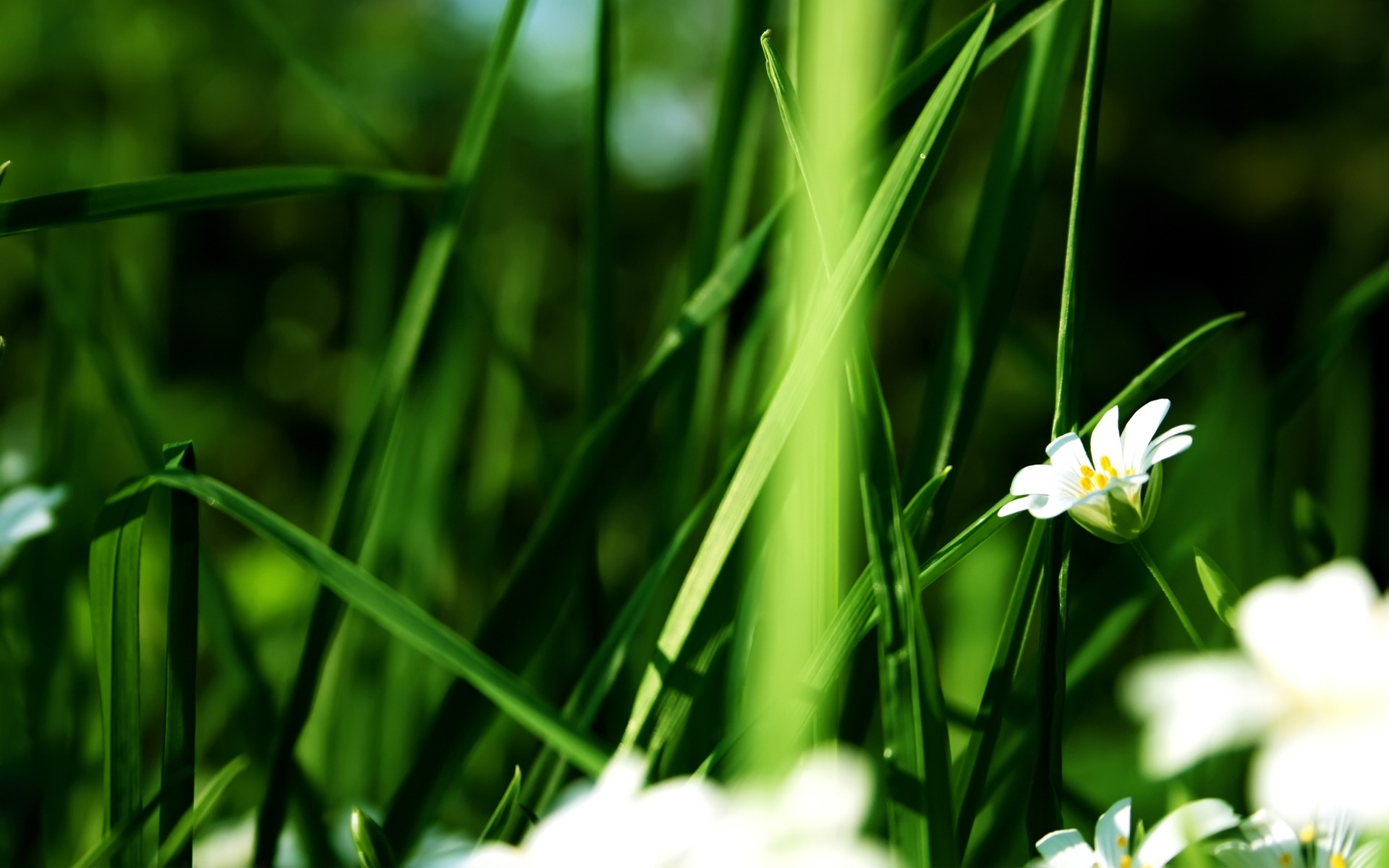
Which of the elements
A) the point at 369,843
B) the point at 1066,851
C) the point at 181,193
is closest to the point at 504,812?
the point at 369,843

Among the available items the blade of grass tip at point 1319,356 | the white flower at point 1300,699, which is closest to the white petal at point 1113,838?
the white flower at point 1300,699

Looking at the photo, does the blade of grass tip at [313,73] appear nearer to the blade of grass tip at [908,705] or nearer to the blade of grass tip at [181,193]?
the blade of grass tip at [181,193]

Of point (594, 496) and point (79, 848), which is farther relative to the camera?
point (79, 848)

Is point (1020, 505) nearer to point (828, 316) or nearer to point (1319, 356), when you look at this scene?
point (828, 316)

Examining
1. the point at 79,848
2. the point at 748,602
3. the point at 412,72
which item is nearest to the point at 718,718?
the point at 748,602

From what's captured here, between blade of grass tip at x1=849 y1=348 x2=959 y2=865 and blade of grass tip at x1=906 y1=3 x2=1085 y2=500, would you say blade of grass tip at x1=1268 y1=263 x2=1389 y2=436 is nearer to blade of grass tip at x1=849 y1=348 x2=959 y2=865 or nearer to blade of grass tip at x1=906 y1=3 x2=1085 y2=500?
blade of grass tip at x1=906 y1=3 x2=1085 y2=500

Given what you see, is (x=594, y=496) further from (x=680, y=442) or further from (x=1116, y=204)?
(x=1116, y=204)

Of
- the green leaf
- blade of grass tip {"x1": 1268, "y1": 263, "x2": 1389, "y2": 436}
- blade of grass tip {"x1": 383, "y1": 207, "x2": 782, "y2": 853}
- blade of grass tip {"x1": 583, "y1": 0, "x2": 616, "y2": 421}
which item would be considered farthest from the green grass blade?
blade of grass tip {"x1": 1268, "y1": 263, "x2": 1389, "y2": 436}
